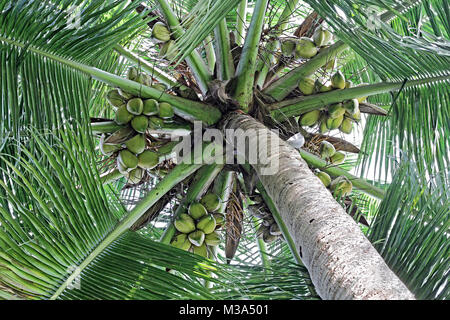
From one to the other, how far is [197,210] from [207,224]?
3.1 inches

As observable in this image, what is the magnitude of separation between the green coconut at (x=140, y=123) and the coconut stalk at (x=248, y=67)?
429 millimetres

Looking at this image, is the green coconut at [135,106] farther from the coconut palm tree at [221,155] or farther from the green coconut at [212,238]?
the green coconut at [212,238]

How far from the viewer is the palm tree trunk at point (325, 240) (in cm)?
115

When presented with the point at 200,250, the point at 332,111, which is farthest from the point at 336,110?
the point at 200,250

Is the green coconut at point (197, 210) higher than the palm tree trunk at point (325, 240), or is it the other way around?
the green coconut at point (197, 210)

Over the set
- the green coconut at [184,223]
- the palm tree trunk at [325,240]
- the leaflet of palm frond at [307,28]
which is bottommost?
the palm tree trunk at [325,240]

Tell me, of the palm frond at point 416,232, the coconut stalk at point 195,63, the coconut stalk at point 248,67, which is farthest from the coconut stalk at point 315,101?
the palm frond at point 416,232

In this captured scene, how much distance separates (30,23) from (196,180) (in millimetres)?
993

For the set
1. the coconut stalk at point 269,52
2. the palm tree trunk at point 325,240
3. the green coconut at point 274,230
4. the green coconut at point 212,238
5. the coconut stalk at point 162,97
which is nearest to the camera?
the palm tree trunk at point 325,240

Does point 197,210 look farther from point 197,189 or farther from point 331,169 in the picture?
point 331,169

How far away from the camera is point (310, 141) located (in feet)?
9.41

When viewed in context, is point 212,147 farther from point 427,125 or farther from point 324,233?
point 324,233

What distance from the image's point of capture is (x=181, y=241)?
2547 mm
